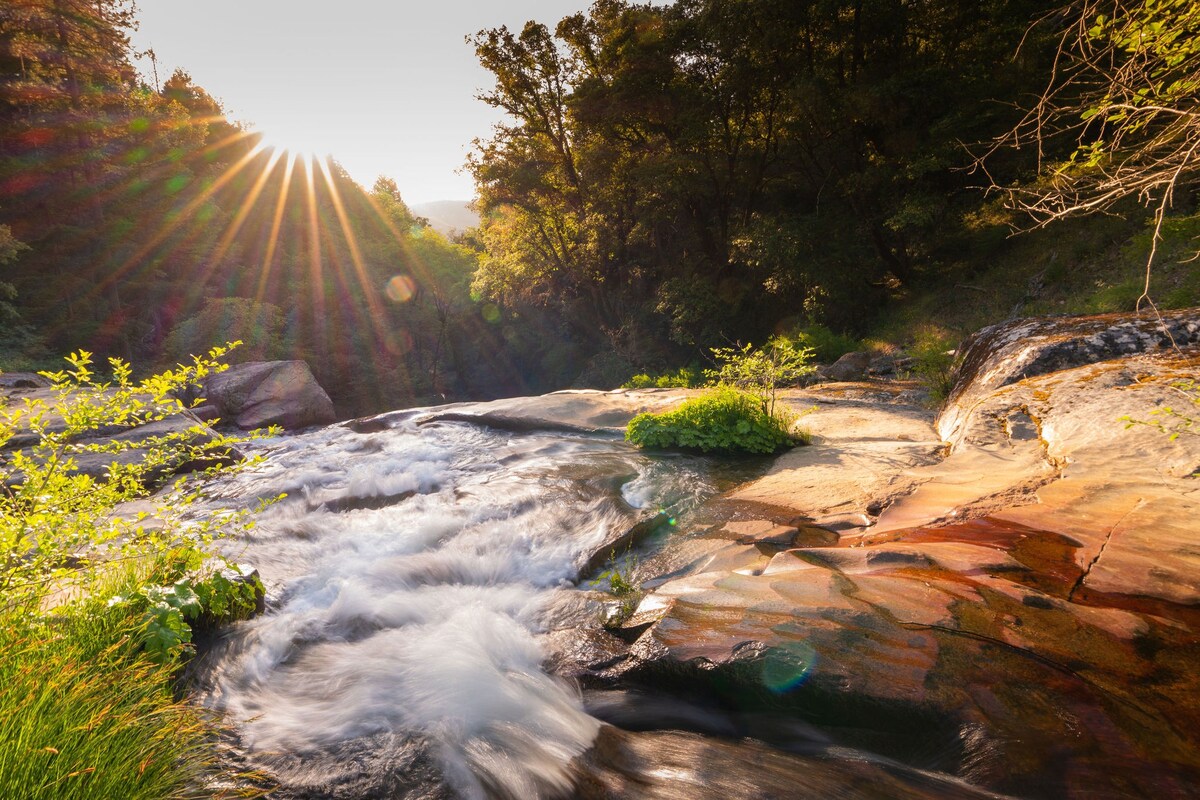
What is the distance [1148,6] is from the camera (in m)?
2.91

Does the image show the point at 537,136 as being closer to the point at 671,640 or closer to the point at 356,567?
the point at 356,567

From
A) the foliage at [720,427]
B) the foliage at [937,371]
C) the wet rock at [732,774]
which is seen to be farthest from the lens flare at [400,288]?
the wet rock at [732,774]

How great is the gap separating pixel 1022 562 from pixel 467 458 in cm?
730

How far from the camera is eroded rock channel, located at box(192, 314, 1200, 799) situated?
2.15 meters

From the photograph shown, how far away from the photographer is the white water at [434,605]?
2793 mm

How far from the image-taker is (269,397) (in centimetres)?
1518

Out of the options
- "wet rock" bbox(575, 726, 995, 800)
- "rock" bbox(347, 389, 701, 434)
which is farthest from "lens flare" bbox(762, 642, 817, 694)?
"rock" bbox(347, 389, 701, 434)

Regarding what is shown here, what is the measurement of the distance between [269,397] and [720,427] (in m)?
13.9

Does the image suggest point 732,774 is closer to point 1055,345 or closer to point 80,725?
point 80,725

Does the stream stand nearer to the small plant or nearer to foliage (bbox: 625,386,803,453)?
the small plant

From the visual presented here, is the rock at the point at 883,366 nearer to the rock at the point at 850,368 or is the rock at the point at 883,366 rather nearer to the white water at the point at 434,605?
the rock at the point at 850,368

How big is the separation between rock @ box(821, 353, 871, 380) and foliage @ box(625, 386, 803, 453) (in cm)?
610

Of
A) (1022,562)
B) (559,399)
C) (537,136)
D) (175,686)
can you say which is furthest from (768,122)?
(175,686)

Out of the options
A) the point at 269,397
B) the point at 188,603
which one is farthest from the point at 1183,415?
the point at 269,397
